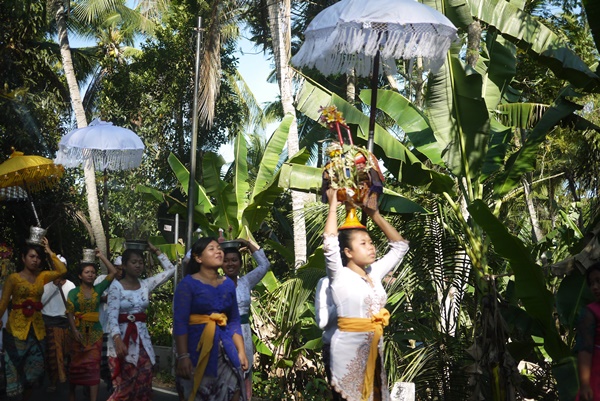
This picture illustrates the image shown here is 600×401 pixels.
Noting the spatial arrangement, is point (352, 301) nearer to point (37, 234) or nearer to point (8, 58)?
point (37, 234)

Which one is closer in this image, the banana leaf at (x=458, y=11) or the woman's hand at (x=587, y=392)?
the woman's hand at (x=587, y=392)

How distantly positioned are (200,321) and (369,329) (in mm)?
1614

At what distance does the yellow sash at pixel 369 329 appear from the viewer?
6.15m

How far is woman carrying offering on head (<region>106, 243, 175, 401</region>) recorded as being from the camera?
8719 mm

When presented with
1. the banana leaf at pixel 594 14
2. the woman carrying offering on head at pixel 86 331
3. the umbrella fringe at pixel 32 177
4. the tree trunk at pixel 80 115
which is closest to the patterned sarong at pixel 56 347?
the woman carrying offering on head at pixel 86 331

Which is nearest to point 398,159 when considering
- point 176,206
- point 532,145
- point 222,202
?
point 532,145

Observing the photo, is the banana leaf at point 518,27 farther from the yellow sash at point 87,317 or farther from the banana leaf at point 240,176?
the banana leaf at point 240,176

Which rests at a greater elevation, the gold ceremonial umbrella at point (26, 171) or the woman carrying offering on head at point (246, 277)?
the gold ceremonial umbrella at point (26, 171)

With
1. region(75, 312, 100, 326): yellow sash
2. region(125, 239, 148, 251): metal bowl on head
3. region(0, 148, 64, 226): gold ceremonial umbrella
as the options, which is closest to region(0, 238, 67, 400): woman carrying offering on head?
region(75, 312, 100, 326): yellow sash

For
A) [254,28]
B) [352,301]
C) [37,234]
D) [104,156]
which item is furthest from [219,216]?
[254,28]

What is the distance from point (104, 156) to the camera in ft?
43.4

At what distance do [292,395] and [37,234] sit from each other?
4.02 m

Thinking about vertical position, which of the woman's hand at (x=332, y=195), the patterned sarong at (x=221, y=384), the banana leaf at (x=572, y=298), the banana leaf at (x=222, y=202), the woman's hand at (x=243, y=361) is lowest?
the patterned sarong at (x=221, y=384)

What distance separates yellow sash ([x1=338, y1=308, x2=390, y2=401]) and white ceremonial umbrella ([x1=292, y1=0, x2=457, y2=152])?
Result: 1.58 metres
